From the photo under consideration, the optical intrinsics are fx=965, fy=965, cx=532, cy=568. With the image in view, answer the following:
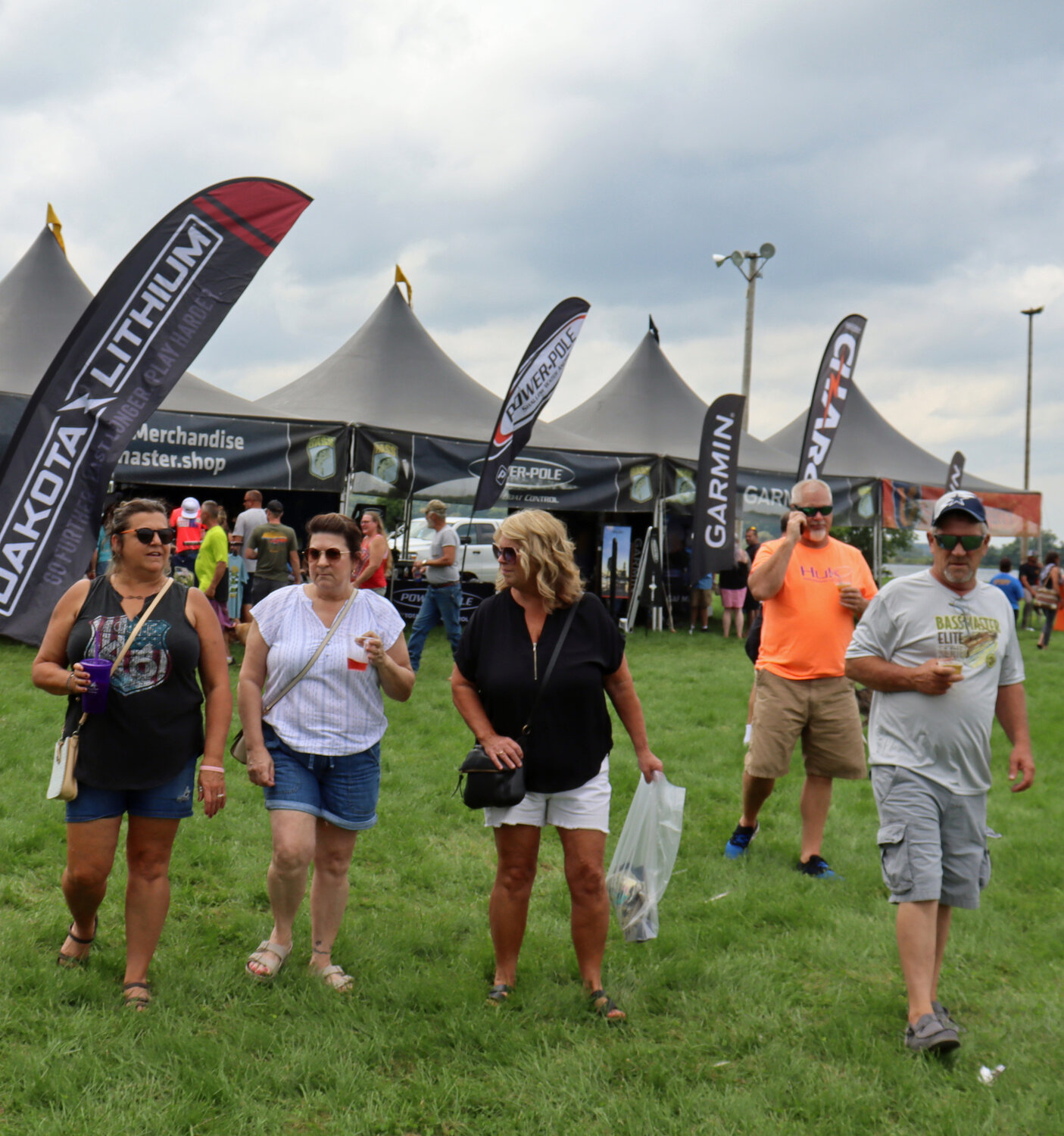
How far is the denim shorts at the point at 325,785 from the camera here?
3213 millimetres

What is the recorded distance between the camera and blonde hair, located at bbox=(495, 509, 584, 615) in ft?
10.5

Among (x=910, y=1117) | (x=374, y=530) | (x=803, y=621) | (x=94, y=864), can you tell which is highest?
(x=374, y=530)

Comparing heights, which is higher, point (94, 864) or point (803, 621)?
point (803, 621)

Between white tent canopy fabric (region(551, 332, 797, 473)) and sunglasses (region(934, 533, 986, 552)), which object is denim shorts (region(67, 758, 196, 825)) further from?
white tent canopy fabric (region(551, 332, 797, 473))

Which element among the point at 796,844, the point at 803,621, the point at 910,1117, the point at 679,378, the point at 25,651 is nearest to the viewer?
the point at 910,1117

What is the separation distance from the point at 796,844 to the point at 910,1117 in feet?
8.02

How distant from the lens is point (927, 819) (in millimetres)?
3096

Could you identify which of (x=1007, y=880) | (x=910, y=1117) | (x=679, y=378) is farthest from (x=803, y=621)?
(x=679, y=378)

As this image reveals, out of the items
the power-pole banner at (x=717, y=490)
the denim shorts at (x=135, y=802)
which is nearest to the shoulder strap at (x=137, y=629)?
the denim shorts at (x=135, y=802)

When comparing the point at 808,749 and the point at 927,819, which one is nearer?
the point at 927,819

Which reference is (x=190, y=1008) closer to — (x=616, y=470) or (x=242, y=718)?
(x=242, y=718)

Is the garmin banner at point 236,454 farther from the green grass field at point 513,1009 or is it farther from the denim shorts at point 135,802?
the denim shorts at point 135,802

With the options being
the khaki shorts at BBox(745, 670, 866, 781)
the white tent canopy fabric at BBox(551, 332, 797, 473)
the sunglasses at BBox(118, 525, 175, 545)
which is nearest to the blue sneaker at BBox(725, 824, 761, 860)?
the khaki shorts at BBox(745, 670, 866, 781)

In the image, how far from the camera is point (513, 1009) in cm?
326
